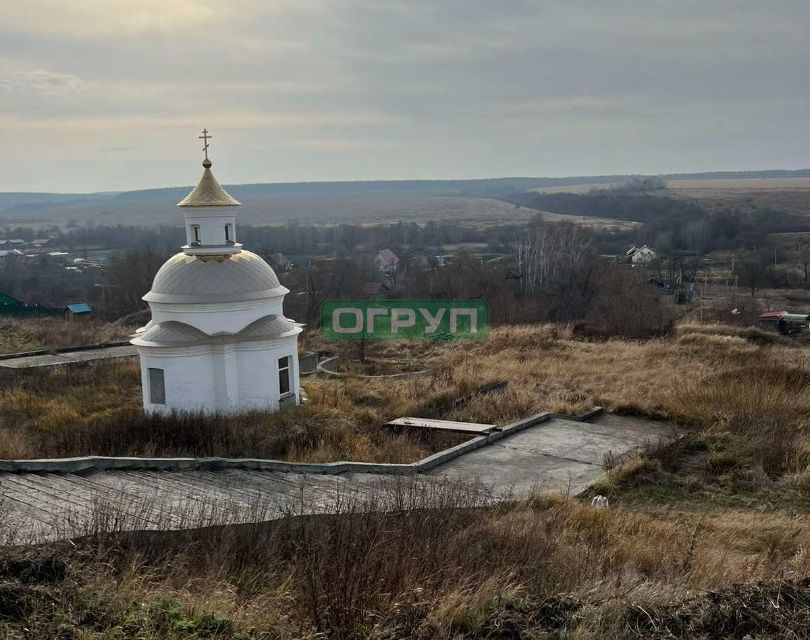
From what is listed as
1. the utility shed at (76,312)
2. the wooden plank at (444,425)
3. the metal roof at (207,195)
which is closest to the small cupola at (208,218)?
the metal roof at (207,195)

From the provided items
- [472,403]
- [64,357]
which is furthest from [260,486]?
[64,357]

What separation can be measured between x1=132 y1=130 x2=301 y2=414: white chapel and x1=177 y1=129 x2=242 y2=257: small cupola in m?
0.02

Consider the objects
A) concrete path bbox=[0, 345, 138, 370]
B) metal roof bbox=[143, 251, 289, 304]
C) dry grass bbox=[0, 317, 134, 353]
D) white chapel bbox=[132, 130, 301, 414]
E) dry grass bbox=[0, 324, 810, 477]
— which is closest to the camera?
dry grass bbox=[0, 324, 810, 477]

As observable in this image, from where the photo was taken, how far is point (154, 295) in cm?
1645

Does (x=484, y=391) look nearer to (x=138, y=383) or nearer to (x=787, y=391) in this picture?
(x=787, y=391)

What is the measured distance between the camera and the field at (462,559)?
4324 mm

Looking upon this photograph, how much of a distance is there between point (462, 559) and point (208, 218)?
12.5 metres

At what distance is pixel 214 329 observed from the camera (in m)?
16.0

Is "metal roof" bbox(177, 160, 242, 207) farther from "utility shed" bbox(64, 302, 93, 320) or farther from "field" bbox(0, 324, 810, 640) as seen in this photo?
"utility shed" bbox(64, 302, 93, 320)

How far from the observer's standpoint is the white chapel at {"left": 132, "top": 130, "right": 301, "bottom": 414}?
52.3 ft

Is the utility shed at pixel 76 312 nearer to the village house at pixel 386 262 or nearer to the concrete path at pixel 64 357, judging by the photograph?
the concrete path at pixel 64 357

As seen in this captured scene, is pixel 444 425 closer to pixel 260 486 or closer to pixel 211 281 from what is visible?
pixel 260 486

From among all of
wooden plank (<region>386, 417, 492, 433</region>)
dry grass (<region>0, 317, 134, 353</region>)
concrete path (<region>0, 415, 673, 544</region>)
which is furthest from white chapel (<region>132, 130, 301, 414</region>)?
dry grass (<region>0, 317, 134, 353</region>)

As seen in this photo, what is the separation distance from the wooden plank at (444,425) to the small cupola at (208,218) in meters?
5.41
